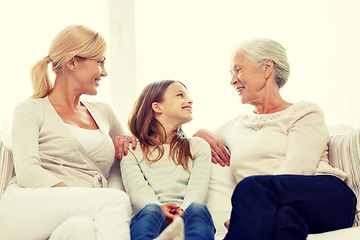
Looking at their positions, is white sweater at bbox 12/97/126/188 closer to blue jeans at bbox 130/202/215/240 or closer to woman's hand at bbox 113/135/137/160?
woman's hand at bbox 113/135/137/160

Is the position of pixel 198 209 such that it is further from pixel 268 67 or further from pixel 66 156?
pixel 268 67

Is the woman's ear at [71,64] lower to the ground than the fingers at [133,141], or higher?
higher

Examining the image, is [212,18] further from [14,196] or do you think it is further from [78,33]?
[14,196]

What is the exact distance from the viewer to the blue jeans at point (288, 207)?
122 centimetres

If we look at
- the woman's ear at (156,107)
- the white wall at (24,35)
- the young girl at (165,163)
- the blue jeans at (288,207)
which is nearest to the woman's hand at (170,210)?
the young girl at (165,163)

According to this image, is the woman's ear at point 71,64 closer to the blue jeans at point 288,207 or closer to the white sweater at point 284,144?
the white sweater at point 284,144

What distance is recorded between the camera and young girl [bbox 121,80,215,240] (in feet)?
4.90

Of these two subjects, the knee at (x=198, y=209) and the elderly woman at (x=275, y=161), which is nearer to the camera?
Result: the elderly woman at (x=275, y=161)

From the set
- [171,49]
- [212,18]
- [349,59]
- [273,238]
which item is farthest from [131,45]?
[273,238]

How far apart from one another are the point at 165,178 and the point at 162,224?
0.31 m

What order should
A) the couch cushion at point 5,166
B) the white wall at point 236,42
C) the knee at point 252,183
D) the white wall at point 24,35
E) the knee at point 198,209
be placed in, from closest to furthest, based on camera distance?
the knee at point 252,183 < the knee at point 198,209 < the couch cushion at point 5,166 < the white wall at point 24,35 < the white wall at point 236,42

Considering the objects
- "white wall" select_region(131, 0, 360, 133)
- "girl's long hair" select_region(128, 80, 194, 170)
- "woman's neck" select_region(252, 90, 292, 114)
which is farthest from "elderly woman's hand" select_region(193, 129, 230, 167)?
"white wall" select_region(131, 0, 360, 133)

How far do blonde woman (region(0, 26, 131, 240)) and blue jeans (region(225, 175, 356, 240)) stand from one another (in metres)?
0.36

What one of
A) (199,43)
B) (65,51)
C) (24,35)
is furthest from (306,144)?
(24,35)
